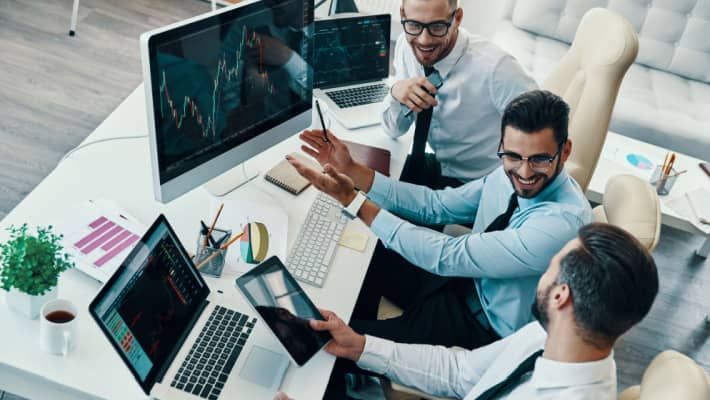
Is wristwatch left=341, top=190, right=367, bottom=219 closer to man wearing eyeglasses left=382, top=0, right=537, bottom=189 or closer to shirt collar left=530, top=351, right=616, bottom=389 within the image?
man wearing eyeglasses left=382, top=0, right=537, bottom=189

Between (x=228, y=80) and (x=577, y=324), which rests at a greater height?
(x=228, y=80)

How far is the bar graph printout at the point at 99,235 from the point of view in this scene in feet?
5.70

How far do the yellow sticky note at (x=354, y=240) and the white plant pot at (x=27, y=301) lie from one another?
790 mm

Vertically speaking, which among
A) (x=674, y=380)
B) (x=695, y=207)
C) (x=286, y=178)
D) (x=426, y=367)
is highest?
(x=674, y=380)

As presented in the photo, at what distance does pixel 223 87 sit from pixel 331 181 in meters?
0.40

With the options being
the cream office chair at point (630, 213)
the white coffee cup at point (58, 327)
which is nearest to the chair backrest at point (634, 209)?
the cream office chair at point (630, 213)

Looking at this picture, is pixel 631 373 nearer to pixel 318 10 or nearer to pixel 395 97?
pixel 395 97

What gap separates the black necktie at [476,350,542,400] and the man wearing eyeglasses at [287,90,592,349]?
0.34 metres

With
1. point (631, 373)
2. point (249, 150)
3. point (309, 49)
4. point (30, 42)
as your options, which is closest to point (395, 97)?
point (309, 49)

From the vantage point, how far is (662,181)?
10.1ft

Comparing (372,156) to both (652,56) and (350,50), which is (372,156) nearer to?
(350,50)

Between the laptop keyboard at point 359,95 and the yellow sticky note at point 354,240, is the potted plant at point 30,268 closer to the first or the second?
the yellow sticky note at point 354,240

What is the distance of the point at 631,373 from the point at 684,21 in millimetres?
2050

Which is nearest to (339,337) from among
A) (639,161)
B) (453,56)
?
(453,56)
